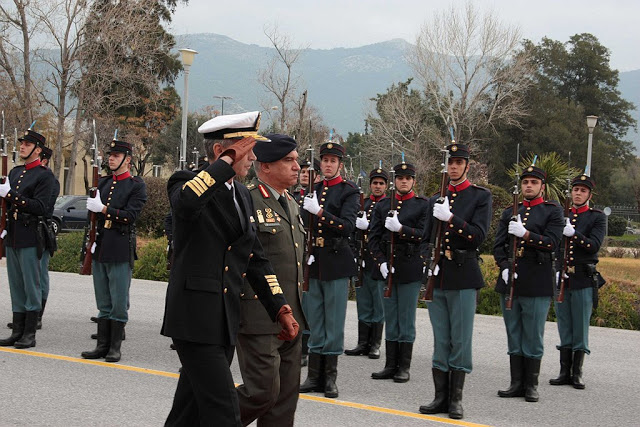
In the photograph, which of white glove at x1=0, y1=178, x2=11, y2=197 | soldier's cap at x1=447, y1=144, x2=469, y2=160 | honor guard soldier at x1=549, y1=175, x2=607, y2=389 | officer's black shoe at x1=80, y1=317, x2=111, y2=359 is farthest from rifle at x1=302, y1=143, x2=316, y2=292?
white glove at x1=0, y1=178, x2=11, y2=197

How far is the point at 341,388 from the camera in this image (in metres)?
7.98

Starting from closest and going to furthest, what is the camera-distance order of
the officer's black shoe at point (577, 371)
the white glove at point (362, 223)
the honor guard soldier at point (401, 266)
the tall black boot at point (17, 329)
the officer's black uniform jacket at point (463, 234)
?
1. the officer's black uniform jacket at point (463, 234)
2. the officer's black shoe at point (577, 371)
3. the honor guard soldier at point (401, 266)
4. the tall black boot at point (17, 329)
5. the white glove at point (362, 223)

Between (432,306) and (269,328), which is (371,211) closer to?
(432,306)

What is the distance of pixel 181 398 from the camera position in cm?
456

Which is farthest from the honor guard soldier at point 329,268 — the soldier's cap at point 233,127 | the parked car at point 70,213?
the parked car at point 70,213

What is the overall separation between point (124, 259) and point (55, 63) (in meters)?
22.5

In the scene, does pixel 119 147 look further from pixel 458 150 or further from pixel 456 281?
pixel 456 281

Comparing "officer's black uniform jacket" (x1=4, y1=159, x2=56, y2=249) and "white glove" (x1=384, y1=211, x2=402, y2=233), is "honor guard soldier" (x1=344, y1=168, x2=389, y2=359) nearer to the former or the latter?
"white glove" (x1=384, y1=211, x2=402, y2=233)

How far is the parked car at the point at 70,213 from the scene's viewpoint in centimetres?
3034

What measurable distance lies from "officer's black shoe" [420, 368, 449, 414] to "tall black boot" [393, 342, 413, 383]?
129cm

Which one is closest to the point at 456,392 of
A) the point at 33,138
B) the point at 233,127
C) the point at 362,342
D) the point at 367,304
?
the point at 362,342

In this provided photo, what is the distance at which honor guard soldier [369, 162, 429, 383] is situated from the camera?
859 cm

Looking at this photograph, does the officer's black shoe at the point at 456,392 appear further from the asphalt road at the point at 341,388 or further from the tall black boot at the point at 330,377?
the tall black boot at the point at 330,377

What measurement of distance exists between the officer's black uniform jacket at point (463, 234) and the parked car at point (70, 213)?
24.8 metres
